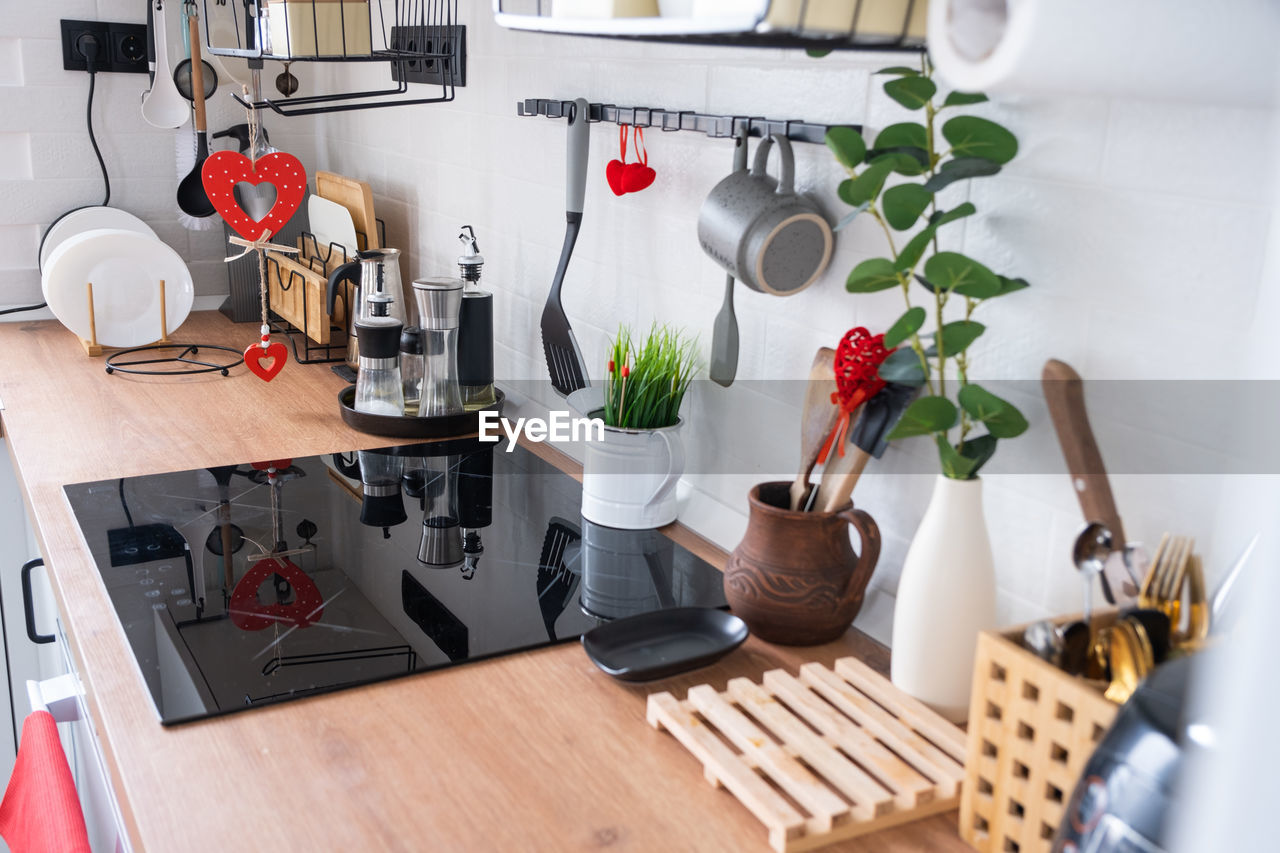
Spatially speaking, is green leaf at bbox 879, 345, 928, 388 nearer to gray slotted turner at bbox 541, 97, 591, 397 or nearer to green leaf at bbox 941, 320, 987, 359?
green leaf at bbox 941, 320, 987, 359

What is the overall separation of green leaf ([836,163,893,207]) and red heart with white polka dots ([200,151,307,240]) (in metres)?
1.07

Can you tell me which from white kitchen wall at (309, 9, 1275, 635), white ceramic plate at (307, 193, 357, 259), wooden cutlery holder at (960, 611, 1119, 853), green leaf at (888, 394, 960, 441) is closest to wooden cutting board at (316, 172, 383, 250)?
white ceramic plate at (307, 193, 357, 259)

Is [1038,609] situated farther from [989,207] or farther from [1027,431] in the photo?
[989,207]

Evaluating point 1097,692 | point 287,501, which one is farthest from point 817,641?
point 287,501

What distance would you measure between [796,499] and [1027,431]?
23cm

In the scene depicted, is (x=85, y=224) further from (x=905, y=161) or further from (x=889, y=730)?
(x=889, y=730)

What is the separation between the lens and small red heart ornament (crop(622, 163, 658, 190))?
51.0 inches

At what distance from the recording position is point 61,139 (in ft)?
6.99

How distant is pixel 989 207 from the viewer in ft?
2.97

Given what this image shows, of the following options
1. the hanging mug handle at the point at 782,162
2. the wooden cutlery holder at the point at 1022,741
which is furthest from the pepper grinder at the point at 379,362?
the wooden cutlery holder at the point at 1022,741

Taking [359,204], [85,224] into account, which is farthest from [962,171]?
[85,224]

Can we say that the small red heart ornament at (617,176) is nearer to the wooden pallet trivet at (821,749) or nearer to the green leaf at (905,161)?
the green leaf at (905,161)

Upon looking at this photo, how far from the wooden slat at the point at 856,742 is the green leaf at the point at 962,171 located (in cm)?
41

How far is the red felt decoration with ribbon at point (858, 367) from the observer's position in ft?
3.06
